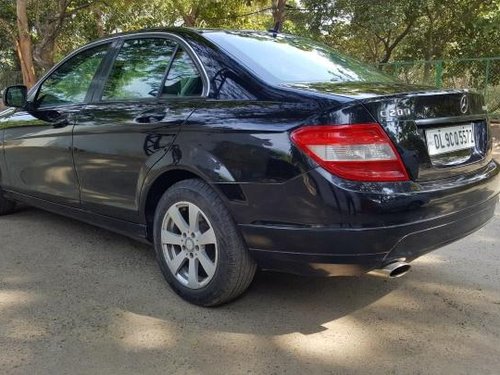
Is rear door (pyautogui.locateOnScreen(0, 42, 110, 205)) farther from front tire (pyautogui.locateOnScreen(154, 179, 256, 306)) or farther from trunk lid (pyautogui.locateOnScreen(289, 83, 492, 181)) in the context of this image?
trunk lid (pyautogui.locateOnScreen(289, 83, 492, 181))

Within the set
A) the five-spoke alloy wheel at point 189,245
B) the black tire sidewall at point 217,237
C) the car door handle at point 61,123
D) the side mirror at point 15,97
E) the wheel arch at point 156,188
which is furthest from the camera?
the side mirror at point 15,97

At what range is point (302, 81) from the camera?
3.11 meters

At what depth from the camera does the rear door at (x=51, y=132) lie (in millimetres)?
4094

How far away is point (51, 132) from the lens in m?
4.20

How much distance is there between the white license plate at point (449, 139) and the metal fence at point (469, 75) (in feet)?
29.2

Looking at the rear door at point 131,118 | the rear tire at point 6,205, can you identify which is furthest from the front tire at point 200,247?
the rear tire at point 6,205

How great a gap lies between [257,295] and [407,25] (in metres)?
19.5

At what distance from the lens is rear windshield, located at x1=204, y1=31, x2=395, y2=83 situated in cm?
318

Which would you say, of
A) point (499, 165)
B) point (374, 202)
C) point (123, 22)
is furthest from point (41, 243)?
point (123, 22)

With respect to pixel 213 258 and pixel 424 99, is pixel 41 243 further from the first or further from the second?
pixel 424 99

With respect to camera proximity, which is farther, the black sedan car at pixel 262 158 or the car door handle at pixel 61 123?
the car door handle at pixel 61 123

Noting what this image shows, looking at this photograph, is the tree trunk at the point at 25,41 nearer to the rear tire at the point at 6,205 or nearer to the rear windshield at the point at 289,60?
the rear tire at the point at 6,205

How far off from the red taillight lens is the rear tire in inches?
145

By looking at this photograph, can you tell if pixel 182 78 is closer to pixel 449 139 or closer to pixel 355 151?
pixel 355 151
